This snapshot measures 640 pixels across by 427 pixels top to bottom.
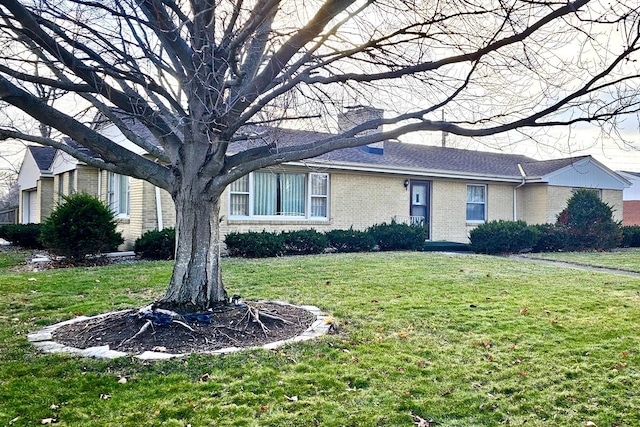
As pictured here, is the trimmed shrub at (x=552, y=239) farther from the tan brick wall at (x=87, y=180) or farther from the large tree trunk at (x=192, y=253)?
the tan brick wall at (x=87, y=180)

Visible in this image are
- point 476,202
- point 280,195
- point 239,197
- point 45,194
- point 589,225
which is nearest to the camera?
point 239,197

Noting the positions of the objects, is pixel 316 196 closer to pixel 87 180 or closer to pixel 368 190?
pixel 368 190

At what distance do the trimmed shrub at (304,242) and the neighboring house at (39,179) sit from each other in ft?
39.1

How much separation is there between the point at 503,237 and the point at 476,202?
4523 millimetres

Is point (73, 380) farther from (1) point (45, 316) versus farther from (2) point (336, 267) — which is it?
(2) point (336, 267)

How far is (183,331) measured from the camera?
532cm

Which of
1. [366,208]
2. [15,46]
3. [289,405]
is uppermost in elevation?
[15,46]

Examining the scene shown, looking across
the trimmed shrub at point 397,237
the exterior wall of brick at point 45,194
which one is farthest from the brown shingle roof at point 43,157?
the trimmed shrub at point 397,237

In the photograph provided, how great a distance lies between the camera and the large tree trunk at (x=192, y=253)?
5793 mm

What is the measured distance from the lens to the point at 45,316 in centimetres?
654

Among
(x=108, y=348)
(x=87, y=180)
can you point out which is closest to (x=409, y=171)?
(x=87, y=180)

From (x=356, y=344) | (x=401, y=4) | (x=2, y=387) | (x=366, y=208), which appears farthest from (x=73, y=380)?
(x=366, y=208)

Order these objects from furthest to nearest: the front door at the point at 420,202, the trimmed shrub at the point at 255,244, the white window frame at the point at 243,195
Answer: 1. the front door at the point at 420,202
2. the white window frame at the point at 243,195
3. the trimmed shrub at the point at 255,244

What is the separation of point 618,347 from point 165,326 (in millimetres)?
4878
